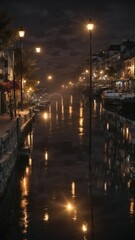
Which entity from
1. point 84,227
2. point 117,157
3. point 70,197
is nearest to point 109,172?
point 117,157

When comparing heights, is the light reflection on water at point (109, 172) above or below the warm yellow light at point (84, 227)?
above

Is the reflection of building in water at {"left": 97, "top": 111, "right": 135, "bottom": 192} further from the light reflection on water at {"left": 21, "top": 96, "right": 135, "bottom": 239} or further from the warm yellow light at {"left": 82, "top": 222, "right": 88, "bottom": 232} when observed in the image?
the warm yellow light at {"left": 82, "top": 222, "right": 88, "bottom": 232}

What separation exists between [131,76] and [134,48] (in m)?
15.2

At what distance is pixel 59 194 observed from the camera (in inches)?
663

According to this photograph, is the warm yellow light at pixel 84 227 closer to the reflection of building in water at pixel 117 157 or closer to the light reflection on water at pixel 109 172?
the light reflection on water at pixel 109 172

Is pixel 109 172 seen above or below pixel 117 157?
below

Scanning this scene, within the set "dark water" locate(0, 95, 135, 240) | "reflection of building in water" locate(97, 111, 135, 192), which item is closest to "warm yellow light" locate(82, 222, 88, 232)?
"dark water" locate(0, 95, 135, 240)

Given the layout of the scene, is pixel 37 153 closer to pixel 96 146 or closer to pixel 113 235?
pixel 96 146

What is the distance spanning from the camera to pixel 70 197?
16.4 meters

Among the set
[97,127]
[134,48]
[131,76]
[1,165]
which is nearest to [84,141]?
[97,127]

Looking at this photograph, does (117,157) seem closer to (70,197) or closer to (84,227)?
(70,197)

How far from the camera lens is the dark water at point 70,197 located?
12797 millimetres

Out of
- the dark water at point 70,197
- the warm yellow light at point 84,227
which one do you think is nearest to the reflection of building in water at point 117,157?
the dark water at point 70,197

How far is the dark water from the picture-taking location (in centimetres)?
1280
